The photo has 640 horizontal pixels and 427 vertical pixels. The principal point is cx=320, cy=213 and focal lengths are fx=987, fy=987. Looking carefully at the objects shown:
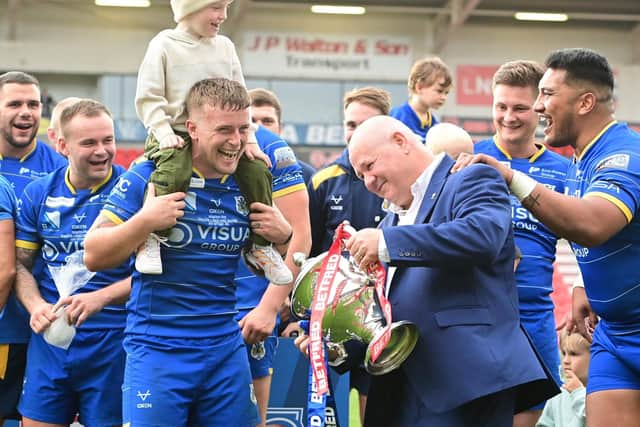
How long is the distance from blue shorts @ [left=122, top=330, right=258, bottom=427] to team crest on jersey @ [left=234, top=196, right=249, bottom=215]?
0.50 meters

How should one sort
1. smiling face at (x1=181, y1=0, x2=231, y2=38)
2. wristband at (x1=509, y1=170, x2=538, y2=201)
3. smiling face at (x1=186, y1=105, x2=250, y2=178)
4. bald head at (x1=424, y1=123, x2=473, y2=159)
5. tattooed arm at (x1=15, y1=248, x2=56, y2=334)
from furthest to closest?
bald head at (x1=424, y1=123, x2=473, y2=159)
tattooed arm at (x1=15, y1=248, x2=56, y2=334)
smiling face at (x1=181, y1=0, x2=231, y2=38)
smiling face at (x1=186, y1=105, x2=250, y2=178)
wristband at (x1=509, y1=170, x2=538, y2=201)

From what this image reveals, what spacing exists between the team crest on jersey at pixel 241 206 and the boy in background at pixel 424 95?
10.1ft

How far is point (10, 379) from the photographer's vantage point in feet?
16.4

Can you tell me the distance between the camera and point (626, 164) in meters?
3.83

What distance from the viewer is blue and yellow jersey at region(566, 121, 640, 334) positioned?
3.77m

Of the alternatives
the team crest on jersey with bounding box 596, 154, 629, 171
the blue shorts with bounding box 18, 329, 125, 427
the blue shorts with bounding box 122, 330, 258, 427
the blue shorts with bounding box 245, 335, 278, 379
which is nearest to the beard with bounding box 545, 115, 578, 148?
the team crest on jersey with bounding box 596, 154, 629, 171

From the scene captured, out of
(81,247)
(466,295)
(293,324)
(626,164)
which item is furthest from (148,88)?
(293,324)

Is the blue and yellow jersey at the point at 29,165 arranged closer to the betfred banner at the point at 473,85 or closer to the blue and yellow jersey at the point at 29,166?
the blue and yellow jersey at the point at 29,166

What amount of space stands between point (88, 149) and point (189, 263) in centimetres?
106

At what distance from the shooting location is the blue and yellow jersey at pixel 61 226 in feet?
14.9

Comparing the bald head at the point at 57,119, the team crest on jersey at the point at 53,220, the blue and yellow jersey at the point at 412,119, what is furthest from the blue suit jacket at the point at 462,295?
the blue and yellow jersey at the point at 412,119

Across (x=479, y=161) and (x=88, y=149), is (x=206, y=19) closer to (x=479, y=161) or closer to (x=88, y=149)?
(x=88, y=149)

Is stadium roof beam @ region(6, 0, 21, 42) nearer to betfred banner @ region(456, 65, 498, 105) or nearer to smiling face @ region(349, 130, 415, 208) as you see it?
betfred banner @ region(456, 65, 498, 105)

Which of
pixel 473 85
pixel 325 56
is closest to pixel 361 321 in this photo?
pixel 325 56
